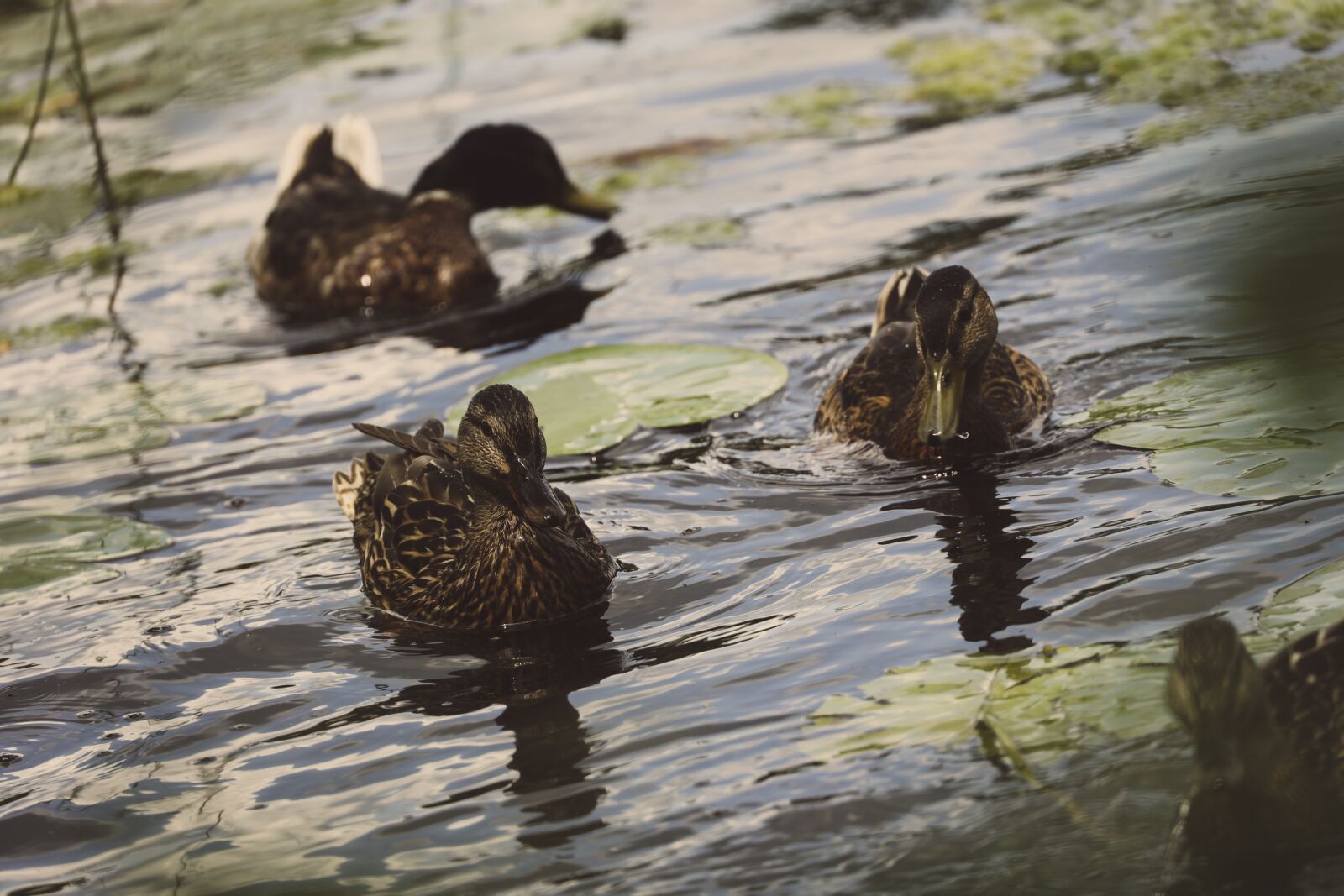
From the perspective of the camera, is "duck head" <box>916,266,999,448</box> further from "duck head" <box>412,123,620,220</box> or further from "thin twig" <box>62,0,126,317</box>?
"duck head" <box>412,123,620,220</box>

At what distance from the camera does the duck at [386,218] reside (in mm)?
10750

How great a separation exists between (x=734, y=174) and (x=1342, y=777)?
9.03 m

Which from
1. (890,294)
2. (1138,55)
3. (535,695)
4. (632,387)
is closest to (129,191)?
(632,387)

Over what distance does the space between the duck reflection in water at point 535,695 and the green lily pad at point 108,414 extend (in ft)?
9.26

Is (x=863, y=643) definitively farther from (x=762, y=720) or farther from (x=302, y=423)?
(x=302, y=423)

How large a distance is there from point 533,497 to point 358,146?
24.1 ft

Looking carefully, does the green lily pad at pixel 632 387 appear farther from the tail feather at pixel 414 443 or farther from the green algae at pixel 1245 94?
the green algae at pixel 1245 94

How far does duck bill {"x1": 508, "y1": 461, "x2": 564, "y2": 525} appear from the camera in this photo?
5566 millimetres

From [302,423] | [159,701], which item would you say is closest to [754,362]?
[302,423]

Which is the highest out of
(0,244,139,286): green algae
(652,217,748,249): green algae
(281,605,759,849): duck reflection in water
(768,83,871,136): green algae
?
(768,83,871,136): green algae

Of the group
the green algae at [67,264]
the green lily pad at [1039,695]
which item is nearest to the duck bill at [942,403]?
the green lily pad at [1039,695]

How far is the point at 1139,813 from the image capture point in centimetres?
346

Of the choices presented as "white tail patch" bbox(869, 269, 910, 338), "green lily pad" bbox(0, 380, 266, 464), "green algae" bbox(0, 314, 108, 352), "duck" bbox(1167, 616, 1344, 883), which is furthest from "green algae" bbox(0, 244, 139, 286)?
"duck" bbox(1167, 616, 1344, 883)

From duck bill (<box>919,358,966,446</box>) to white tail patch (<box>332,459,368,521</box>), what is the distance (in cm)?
236
